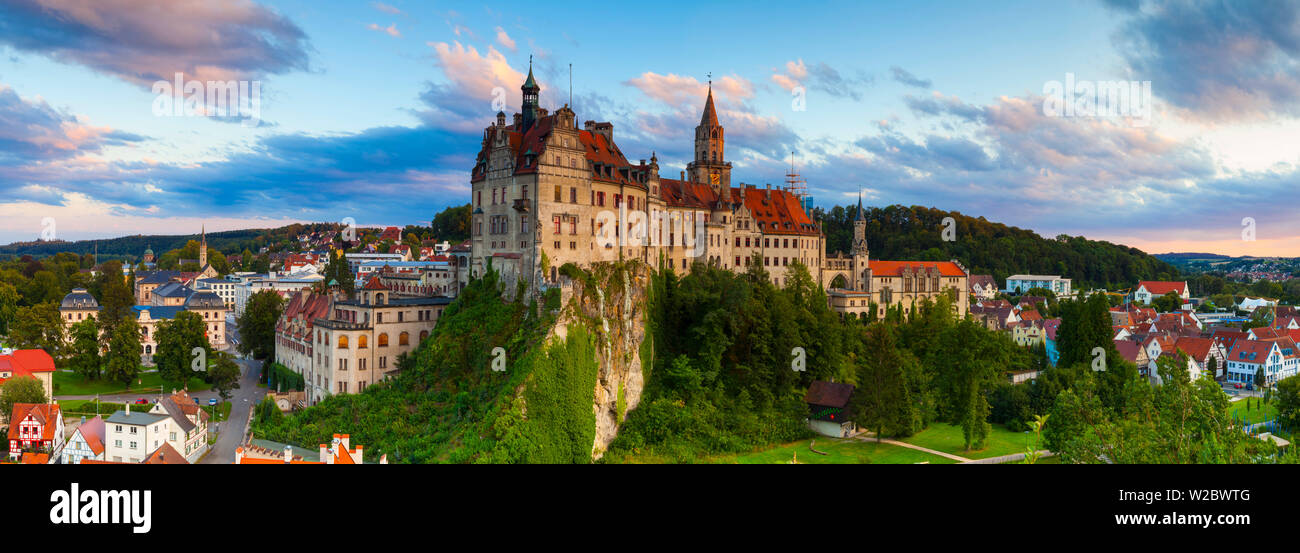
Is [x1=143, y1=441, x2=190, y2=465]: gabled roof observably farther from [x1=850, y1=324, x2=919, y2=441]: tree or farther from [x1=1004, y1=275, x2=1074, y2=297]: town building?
[x1=1004, y1=275, x2=1074, y2=297]: town building

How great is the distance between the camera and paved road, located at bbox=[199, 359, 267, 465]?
42.2 m

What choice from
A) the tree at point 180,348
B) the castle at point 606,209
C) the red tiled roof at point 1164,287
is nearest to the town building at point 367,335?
the castle at point 606,209

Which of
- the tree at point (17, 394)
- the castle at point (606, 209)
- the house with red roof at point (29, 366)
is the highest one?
the castle at point (606, 209)

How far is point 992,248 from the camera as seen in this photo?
121062 millimetres

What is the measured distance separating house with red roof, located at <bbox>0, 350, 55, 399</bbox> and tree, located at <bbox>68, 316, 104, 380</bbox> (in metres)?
3.36

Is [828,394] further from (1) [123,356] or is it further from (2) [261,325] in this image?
(1) [123,356]

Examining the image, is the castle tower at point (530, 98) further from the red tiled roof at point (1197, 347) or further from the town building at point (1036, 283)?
the town building at point (1036, 283)

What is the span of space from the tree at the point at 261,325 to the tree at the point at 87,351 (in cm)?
994

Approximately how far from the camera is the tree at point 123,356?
59125 millimetres

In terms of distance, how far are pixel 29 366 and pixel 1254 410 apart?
86230 millimetres

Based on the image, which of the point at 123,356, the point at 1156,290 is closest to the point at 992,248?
the point at 1156,290

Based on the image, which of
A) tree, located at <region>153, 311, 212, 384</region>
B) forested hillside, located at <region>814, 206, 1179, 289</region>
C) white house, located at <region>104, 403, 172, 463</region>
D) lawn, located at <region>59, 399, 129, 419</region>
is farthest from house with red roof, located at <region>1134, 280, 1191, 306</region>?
lawn, located at <region>59, 399, 129, 419</region>
